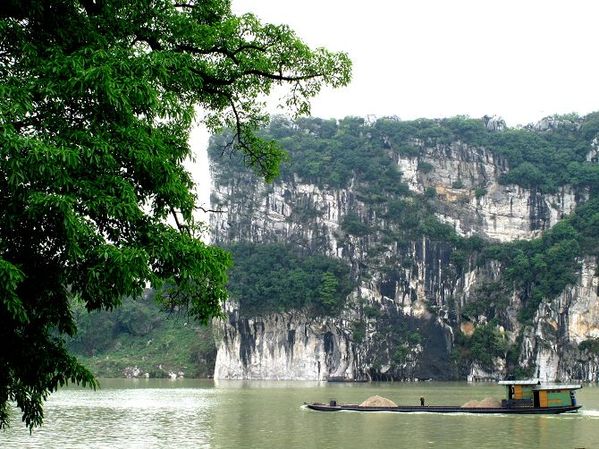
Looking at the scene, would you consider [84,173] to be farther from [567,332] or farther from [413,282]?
[413,282]

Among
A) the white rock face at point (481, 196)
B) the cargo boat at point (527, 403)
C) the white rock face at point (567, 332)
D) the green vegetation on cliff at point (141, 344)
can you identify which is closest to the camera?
the cargo boat at point (527, 403)

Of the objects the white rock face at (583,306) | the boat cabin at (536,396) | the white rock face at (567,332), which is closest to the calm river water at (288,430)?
the boat cabin at (536,396)

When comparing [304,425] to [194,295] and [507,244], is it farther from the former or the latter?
[507,244]

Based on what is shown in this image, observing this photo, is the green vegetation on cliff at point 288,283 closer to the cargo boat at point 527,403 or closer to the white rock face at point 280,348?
the white rock face at point 280,348

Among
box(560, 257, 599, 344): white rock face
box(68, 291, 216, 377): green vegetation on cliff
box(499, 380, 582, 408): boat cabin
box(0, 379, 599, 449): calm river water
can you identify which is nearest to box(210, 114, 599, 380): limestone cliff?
box(560, 257, 599, 344): white rock face

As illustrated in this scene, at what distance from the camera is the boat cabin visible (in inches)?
1125

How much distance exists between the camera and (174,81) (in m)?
7.07

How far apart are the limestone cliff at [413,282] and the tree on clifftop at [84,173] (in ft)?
237

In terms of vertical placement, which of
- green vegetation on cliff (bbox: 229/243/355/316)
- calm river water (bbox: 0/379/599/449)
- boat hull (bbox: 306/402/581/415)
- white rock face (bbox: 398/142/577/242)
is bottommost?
calm river water (bbox: 0/379/599/449)

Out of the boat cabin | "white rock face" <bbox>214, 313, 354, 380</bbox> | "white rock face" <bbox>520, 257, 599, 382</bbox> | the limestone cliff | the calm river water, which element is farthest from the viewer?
"white rock face" <bbox>214, 313, 354, 380</bbox>

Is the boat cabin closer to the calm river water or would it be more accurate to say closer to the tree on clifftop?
the calm river water

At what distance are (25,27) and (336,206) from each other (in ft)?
281

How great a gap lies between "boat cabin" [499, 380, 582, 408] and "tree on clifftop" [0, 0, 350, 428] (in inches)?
913

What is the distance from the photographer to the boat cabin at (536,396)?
93.7 ft
